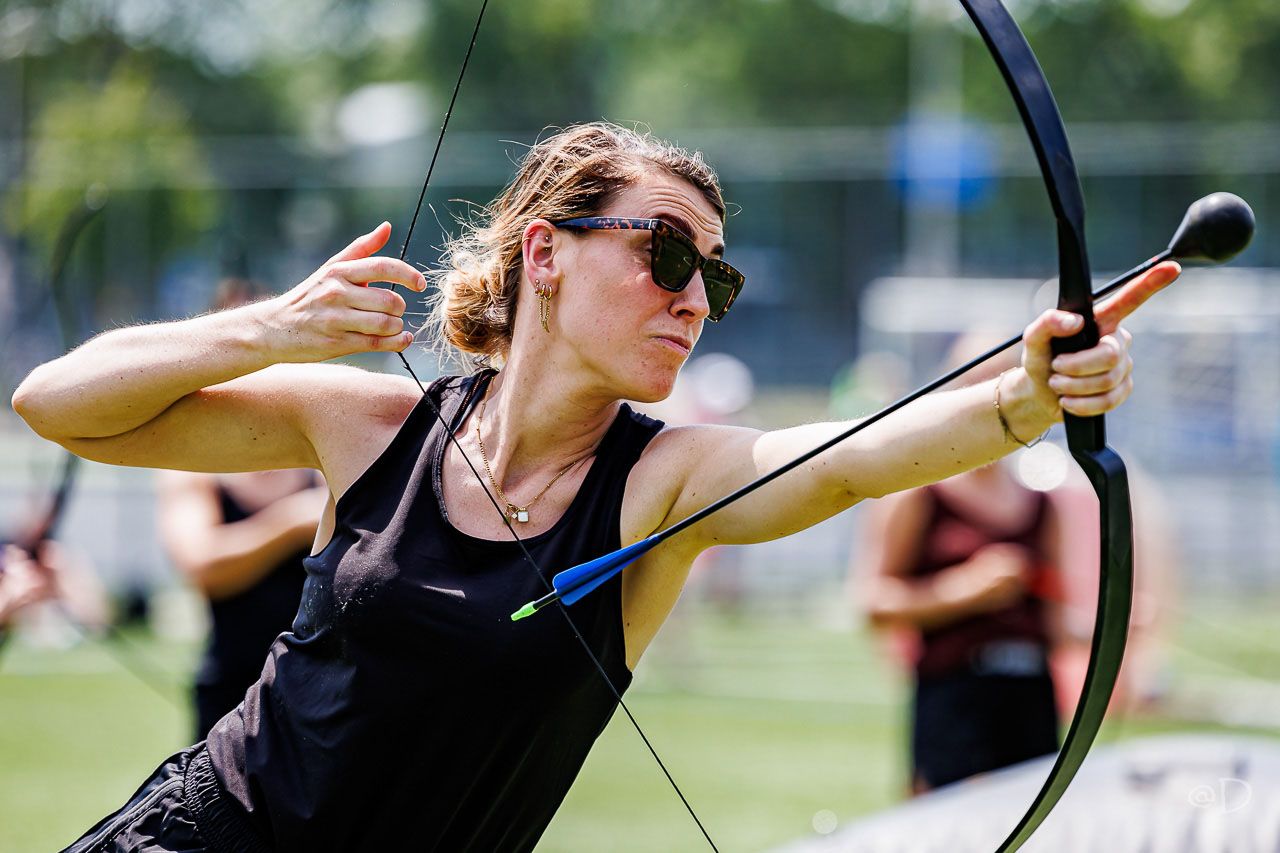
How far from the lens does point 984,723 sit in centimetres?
493

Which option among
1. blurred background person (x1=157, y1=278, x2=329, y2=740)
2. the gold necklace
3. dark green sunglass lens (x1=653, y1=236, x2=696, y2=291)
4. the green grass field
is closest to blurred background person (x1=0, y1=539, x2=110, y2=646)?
blurred background person (x1=157, y1=278, x2=329, y2=740)

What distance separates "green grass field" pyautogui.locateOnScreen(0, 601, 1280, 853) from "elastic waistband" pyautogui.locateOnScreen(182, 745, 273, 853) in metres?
3.39

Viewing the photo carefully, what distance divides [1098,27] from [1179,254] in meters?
32.9

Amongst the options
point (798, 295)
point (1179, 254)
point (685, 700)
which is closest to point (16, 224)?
point (798, 295)

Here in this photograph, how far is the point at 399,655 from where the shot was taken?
95.0 inches

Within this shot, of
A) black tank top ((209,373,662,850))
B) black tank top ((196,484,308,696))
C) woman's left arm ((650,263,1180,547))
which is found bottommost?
black tank top ((196,484,308,696))

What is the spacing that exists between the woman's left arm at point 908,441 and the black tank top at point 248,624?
232 cm

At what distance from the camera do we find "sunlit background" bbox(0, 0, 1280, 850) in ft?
27.6

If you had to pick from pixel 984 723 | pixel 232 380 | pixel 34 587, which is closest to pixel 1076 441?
pixel 232 380

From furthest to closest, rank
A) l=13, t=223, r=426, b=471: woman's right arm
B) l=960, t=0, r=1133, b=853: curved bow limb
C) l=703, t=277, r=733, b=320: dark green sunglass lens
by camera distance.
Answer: l=703, t=277, r=733, b=320: dark green sunglass lens → l=13, t=223, r=426, b=471: woman's right arm → l=960, t=0, r=1133, b=853: curved bow limb

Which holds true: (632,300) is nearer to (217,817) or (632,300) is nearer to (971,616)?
(217,817)

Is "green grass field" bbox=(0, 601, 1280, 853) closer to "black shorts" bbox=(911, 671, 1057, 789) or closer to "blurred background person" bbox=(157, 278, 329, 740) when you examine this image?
"black shorts" bbox=(911, 671, 1057, 789)

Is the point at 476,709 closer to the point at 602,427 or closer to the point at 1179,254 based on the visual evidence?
the point at 602,427

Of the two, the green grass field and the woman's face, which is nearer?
the woman's face
